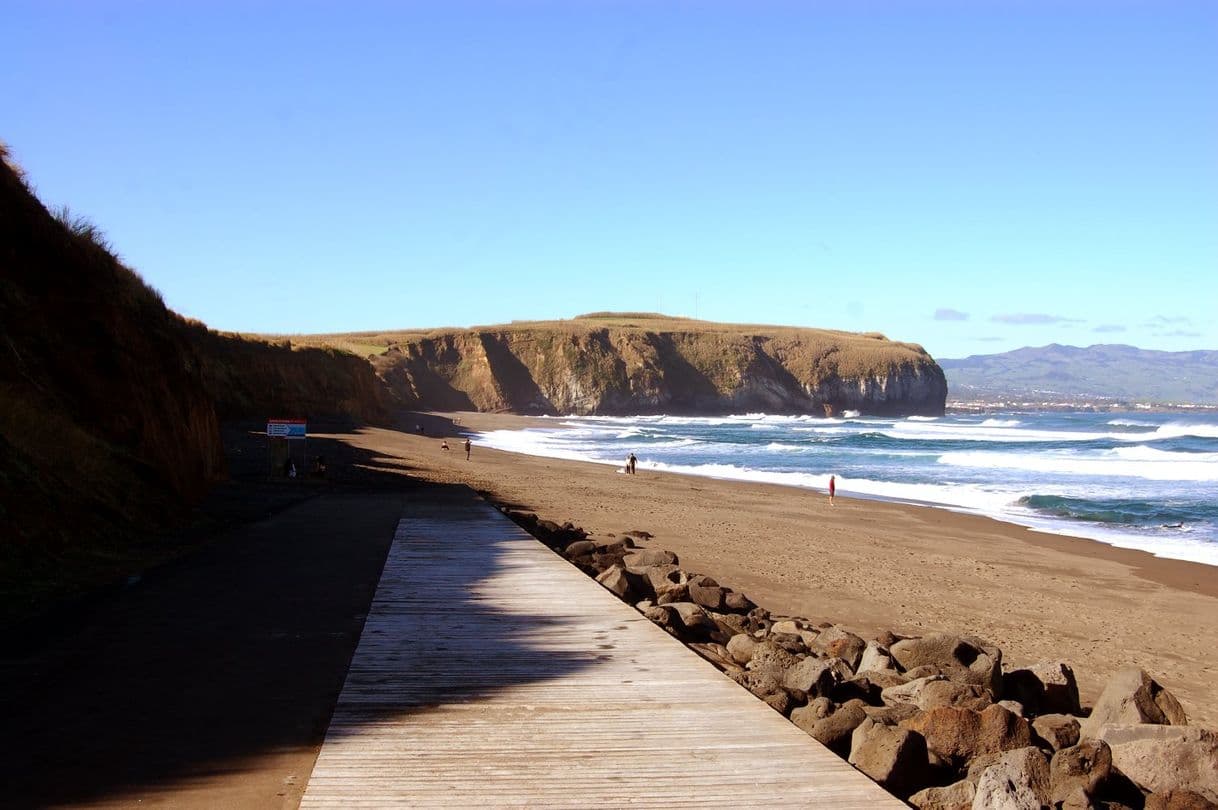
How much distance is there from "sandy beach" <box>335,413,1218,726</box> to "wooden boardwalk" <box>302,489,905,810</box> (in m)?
5.46

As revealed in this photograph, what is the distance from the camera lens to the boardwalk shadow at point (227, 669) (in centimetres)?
458

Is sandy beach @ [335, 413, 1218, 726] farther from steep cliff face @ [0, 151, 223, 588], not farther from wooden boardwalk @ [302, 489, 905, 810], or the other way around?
steep cliff face @ [0, 151, 223, 588]

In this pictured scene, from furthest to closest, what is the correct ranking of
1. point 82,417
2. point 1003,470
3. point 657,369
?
1. point 657,369
2. point 1003,470
3. point 82,417

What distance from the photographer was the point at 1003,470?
133 feet

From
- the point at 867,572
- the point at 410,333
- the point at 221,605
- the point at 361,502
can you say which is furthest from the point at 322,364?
the point at 410,333

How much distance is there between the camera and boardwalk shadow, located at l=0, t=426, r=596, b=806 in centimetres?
458

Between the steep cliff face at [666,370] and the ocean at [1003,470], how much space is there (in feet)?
184

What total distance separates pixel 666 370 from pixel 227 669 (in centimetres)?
13668

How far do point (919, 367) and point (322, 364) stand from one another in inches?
4720

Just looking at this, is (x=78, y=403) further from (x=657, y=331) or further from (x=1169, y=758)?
(x=657, y=331)

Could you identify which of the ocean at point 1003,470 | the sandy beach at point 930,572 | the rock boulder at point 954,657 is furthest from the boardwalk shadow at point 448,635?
the ocean at point 1003,470

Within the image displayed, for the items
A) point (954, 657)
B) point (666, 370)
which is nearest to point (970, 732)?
point (954, 657)

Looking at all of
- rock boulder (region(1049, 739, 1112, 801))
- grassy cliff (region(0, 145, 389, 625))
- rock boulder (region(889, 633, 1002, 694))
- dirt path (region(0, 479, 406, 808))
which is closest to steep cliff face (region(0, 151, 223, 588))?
grassy cliff (region(0, 145, 389, 625))

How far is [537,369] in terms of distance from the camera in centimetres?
13438
